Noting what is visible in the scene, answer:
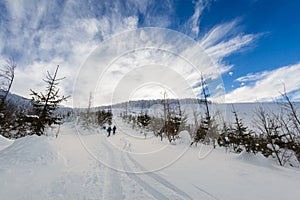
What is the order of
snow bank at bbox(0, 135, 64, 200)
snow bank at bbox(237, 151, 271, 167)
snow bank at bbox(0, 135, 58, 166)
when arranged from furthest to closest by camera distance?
snow bank at bbox(237, 151, 271, 167) < snow bank at bbox(0, 135, 58, 166) < snow bank at bbox(0, 135, 64, 200)

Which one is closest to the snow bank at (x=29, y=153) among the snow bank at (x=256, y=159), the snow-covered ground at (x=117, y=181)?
the snow-covered ground at (x=117, y=181)

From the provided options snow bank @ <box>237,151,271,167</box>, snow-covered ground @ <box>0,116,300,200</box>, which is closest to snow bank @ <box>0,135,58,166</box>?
snow-covered ground @ <box>0,116,300,200</box>

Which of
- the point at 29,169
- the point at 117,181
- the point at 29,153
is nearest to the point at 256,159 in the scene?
the point at 117,181

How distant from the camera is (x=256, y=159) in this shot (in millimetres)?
10195

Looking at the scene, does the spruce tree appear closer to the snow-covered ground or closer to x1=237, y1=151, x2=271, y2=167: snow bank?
the snow-covered ground

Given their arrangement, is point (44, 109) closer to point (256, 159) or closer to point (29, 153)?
point (29, 153)

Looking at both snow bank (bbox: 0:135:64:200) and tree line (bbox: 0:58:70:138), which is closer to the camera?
snow bank (bbox: 0:135:64:200)

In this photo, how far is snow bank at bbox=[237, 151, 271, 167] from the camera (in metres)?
9.79

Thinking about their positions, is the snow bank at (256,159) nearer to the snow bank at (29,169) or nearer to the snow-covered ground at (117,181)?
the snow-covered ground at (117,181)

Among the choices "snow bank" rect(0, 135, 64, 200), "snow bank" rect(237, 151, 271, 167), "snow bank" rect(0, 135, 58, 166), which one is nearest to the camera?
"snow bank" rect(0, 135, 64, 200)

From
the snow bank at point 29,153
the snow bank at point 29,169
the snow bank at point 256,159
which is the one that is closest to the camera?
the snow bank at point 29,169

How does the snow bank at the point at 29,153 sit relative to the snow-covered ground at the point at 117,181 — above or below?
above

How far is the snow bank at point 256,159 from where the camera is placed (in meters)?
9.79

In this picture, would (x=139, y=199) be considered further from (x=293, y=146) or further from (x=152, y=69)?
(x=293, y=146)
